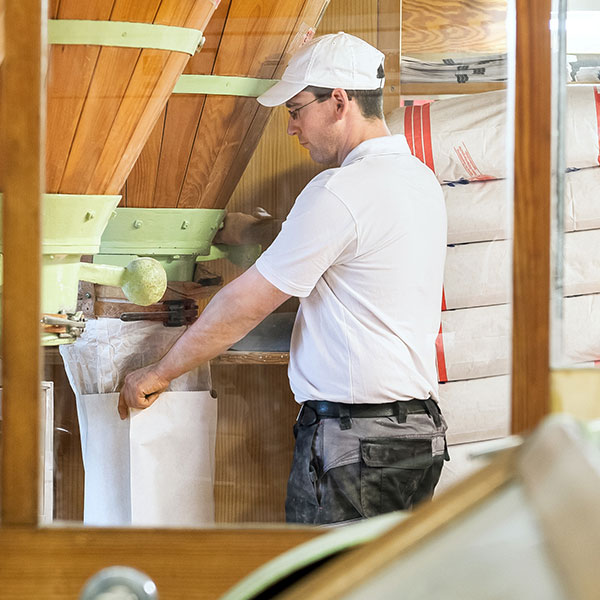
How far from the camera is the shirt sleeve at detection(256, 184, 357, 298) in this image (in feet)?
2.65

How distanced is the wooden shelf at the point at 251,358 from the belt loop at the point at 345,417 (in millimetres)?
80

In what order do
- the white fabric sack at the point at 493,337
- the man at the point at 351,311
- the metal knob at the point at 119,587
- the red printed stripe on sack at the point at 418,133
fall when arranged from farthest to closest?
the red printed stripe on sack at the point at 418,133, the man at the point at 351,311, the white fabric sack at the point at 493,337, the metal knob at the point at 119,587

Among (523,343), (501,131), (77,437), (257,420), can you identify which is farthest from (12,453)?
(501,131)

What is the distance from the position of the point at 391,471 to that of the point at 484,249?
232 millimetres

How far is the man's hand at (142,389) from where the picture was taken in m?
0.84

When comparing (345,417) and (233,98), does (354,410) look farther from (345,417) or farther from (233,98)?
(233,98)

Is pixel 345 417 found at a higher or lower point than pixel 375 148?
lower

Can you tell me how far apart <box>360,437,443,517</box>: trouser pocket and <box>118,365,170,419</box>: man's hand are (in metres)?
0.22

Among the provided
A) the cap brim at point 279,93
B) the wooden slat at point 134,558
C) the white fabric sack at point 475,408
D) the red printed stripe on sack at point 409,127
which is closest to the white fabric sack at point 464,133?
the red printed stripe on sack at point 409,127

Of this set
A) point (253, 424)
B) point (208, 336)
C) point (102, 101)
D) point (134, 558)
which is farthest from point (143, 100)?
point (134, 558)

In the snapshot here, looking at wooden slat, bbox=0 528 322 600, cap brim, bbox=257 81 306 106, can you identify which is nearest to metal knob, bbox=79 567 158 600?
wooden slat, bbox=0 528 322 600

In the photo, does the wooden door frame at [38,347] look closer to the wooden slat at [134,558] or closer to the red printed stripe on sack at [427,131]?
the wooden slat at [134,558]

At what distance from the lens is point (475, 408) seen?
757mm

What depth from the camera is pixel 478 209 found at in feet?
2.72
